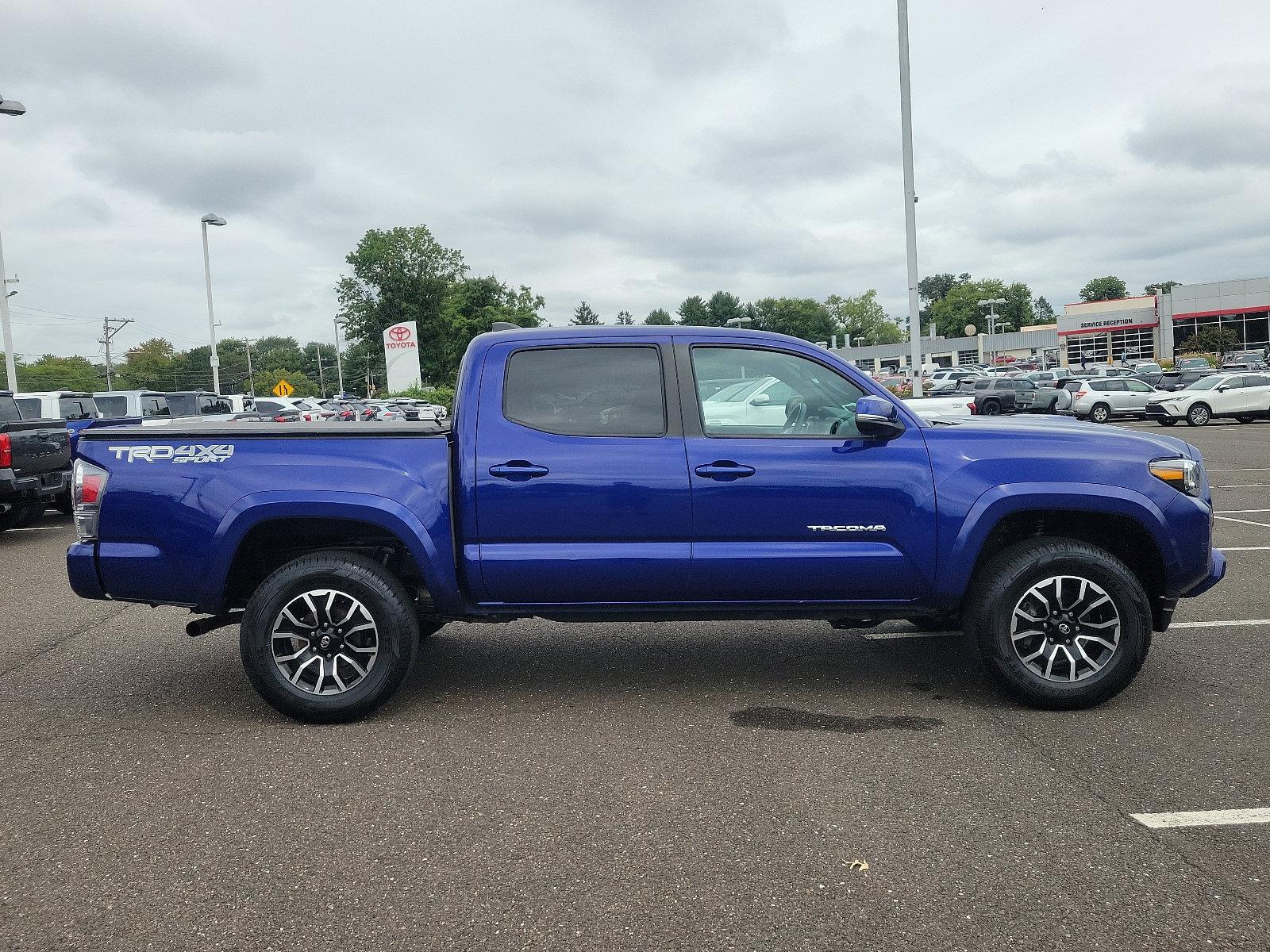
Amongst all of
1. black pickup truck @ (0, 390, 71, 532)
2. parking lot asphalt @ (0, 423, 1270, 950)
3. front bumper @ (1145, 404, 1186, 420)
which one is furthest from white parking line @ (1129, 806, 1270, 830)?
front bumper @ (1145, 404, 1186, 420)

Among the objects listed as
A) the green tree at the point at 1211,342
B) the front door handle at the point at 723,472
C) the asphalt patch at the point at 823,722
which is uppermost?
the green tree at the point at 1211,342

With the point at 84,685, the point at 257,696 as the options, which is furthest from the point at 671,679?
the point at 84,685

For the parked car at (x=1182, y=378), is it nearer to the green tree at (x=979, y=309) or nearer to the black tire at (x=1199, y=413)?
the black tire at (x=1199, y=413)

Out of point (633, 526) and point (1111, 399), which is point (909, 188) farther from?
point (633, 526)

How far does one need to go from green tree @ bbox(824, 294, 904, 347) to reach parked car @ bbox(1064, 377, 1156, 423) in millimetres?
128283

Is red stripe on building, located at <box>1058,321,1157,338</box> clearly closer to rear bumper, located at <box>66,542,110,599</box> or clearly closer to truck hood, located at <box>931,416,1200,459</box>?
truck hood, located at <box>931,416,1200,459</box>

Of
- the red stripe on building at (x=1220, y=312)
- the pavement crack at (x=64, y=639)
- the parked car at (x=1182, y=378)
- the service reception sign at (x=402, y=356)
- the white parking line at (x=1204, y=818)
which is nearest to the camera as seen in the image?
the white parking line at (x=1204, y=818)

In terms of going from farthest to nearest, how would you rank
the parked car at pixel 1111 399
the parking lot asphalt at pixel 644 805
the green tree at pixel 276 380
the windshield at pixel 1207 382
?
the green tree at pixel 276 380
the parked car at pixel 1111 399
the windshield at pixel 1207 382
the parking lot asphalt at pixel 644 805

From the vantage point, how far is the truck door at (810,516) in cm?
466

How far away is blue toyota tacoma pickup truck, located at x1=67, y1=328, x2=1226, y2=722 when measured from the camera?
15.3 feet

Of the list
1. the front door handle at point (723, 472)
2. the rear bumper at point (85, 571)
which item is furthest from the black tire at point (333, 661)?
the front door handle at point (723, 472)

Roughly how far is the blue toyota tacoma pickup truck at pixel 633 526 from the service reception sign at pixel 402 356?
49.5m

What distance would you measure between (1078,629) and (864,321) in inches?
6279

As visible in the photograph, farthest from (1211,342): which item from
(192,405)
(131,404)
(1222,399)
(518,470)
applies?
(518,470)
